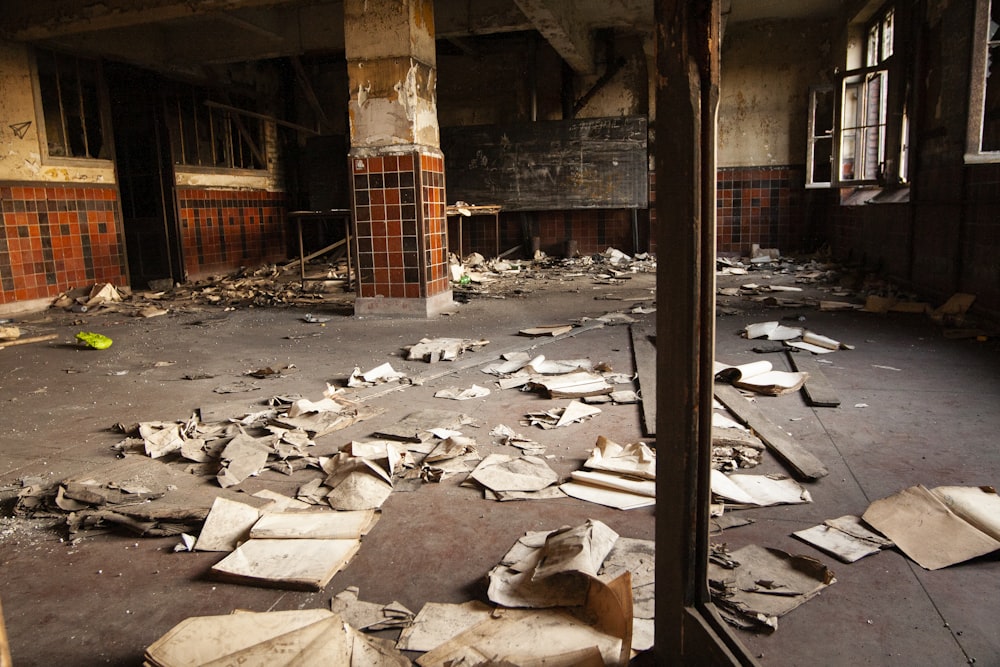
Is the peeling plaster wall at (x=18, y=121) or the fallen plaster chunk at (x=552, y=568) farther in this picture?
the peeling plaster wall at (x=18, y=121)

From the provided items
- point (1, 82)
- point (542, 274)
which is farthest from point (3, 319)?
point (542, 274)

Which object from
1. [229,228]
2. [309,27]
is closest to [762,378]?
[309,27]

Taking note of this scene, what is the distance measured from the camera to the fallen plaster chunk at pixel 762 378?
3.37 meters

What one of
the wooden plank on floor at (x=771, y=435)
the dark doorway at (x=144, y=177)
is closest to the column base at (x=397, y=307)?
the wooden plank on floor at (x=771, y=435)

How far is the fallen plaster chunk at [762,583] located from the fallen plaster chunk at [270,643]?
0.77m

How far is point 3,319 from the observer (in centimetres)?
643

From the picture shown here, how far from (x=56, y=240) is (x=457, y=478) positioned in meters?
6.87

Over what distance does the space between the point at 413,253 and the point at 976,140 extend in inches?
175

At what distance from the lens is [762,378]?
11.4 ft

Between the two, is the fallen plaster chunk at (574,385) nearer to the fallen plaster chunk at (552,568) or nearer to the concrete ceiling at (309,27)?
the fallen plaster chunk at (552,568)

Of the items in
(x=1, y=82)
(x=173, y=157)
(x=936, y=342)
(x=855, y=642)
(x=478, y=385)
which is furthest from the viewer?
(x=173, y=157)

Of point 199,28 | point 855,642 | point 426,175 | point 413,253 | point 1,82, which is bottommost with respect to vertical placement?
point 855,642

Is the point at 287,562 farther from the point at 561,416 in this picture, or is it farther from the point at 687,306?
the point at 561,416

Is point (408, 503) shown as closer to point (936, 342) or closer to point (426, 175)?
point (936, 342)
